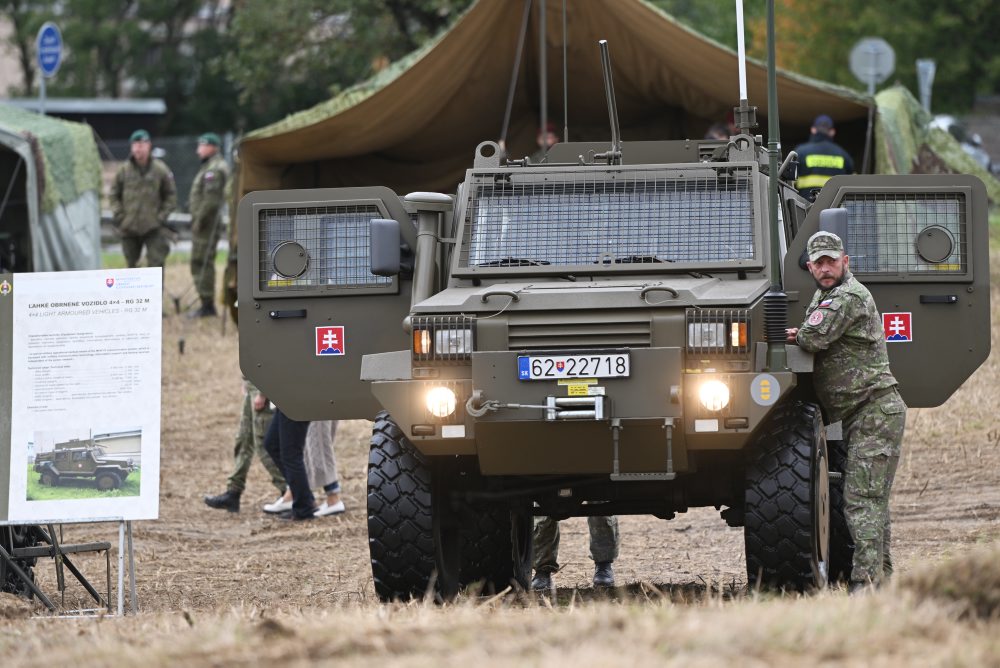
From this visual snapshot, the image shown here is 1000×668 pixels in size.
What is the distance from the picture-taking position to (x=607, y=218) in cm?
913

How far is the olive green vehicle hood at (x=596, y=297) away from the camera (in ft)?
25.8

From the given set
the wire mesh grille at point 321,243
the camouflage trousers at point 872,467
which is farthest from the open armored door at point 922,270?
the wire mesh grille at point 321,243

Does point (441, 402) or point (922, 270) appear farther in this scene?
point (922, 270)

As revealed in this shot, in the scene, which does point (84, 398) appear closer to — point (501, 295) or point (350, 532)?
point (501, 295)

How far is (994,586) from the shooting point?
20.0ft

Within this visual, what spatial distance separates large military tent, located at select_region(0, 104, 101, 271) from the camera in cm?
1764

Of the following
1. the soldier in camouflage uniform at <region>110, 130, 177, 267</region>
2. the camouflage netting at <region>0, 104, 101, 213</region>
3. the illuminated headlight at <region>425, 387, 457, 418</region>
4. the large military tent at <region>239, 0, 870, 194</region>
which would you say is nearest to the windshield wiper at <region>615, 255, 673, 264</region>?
the illuminated headlight at <region>425, 387, 457, 418</region>

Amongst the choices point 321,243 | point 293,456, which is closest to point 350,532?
point 293,456

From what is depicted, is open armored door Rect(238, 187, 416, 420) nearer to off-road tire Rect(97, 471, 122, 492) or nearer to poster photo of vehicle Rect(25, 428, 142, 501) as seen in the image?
poster photo of vehicle Rect(25, 428, 142, 501)

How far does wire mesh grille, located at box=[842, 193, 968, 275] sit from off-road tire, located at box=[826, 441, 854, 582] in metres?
0.93

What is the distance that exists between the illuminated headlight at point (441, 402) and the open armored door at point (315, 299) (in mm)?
1455

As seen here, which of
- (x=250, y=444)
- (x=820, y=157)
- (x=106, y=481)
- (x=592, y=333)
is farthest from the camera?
(x=820, y=157)

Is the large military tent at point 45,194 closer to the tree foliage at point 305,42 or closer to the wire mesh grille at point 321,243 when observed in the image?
the tree foliage at point 305,42

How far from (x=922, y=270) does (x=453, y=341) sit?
8.49 ft
